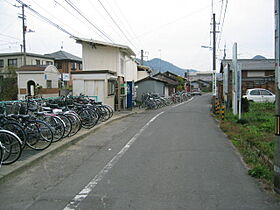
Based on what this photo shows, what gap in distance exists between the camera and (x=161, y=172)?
18.4 ft

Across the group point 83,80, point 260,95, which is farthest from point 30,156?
point 260,95

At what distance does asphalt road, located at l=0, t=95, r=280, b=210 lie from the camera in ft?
13.6

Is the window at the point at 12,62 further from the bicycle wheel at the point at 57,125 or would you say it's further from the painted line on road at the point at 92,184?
the painted line on road at the point at 92,184

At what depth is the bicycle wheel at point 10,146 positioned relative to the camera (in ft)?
19.0

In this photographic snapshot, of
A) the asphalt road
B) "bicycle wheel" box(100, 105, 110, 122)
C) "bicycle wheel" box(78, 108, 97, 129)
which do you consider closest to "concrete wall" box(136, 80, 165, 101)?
"bicycle wheel" box(100, 105, 110, 122)

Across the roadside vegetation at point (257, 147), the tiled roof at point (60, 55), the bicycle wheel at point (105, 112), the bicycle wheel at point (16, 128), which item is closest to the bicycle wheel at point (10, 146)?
the bicycle wheel at point (16, 128)

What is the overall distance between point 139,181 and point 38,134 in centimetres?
328

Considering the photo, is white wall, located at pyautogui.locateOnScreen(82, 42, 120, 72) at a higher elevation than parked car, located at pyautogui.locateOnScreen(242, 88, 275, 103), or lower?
higher

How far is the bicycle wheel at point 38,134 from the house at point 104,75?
1010 cm

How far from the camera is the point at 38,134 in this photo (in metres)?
7.05

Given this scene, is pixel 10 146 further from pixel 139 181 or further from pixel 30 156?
pixel 139 181

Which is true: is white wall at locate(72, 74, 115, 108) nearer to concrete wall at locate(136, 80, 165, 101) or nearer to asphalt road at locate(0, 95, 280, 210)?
asphalt road at locate(0, 95, 280, 210)

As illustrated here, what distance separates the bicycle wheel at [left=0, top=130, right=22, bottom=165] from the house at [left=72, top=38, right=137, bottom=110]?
11615mm

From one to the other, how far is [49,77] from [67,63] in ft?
73.2
